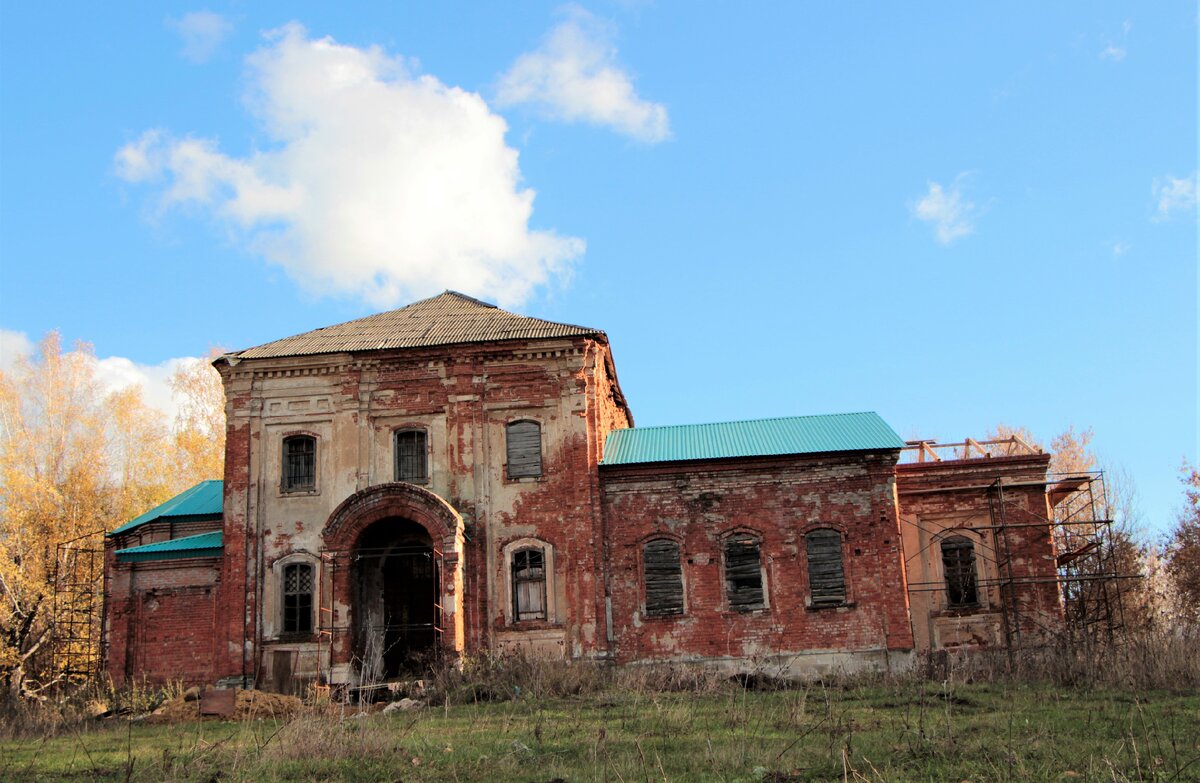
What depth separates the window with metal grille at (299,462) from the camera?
22.8m

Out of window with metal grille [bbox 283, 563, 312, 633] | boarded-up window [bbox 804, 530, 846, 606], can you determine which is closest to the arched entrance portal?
window with metal grille [bbox 283, 563, 312, 633]

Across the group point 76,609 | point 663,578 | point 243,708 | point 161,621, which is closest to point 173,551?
point 161,621

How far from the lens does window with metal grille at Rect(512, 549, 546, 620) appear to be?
21.7 meters

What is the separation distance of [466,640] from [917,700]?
10005 millimetres

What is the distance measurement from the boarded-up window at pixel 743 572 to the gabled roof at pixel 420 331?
542 centimetres

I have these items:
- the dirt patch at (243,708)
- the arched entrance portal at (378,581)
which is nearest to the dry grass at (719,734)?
the dirt patch at (243,708)

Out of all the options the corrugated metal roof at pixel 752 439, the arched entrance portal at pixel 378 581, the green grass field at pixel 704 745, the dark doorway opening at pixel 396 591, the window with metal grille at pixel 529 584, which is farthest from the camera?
the corrugated metal roof at pixel 752 439

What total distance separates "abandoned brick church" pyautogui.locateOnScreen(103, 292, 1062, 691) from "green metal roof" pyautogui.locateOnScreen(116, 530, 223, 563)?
0.05 meters

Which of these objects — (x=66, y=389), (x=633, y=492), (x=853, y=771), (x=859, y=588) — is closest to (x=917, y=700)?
(x=853, y=771)

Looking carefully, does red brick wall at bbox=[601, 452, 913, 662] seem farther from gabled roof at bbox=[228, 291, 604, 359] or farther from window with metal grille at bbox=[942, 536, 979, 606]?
gabled roof at bbox=[228, 291, 604, 359]

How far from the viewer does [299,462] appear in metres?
23.0

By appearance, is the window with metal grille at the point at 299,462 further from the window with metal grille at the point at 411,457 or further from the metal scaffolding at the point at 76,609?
the metal scaffolding at the point at 76,609

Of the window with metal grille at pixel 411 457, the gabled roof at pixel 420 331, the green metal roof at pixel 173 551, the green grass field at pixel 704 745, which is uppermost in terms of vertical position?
the gabled roof at pixel 420 331

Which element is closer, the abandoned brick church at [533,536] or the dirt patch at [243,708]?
the dirt patch at [243,708]
